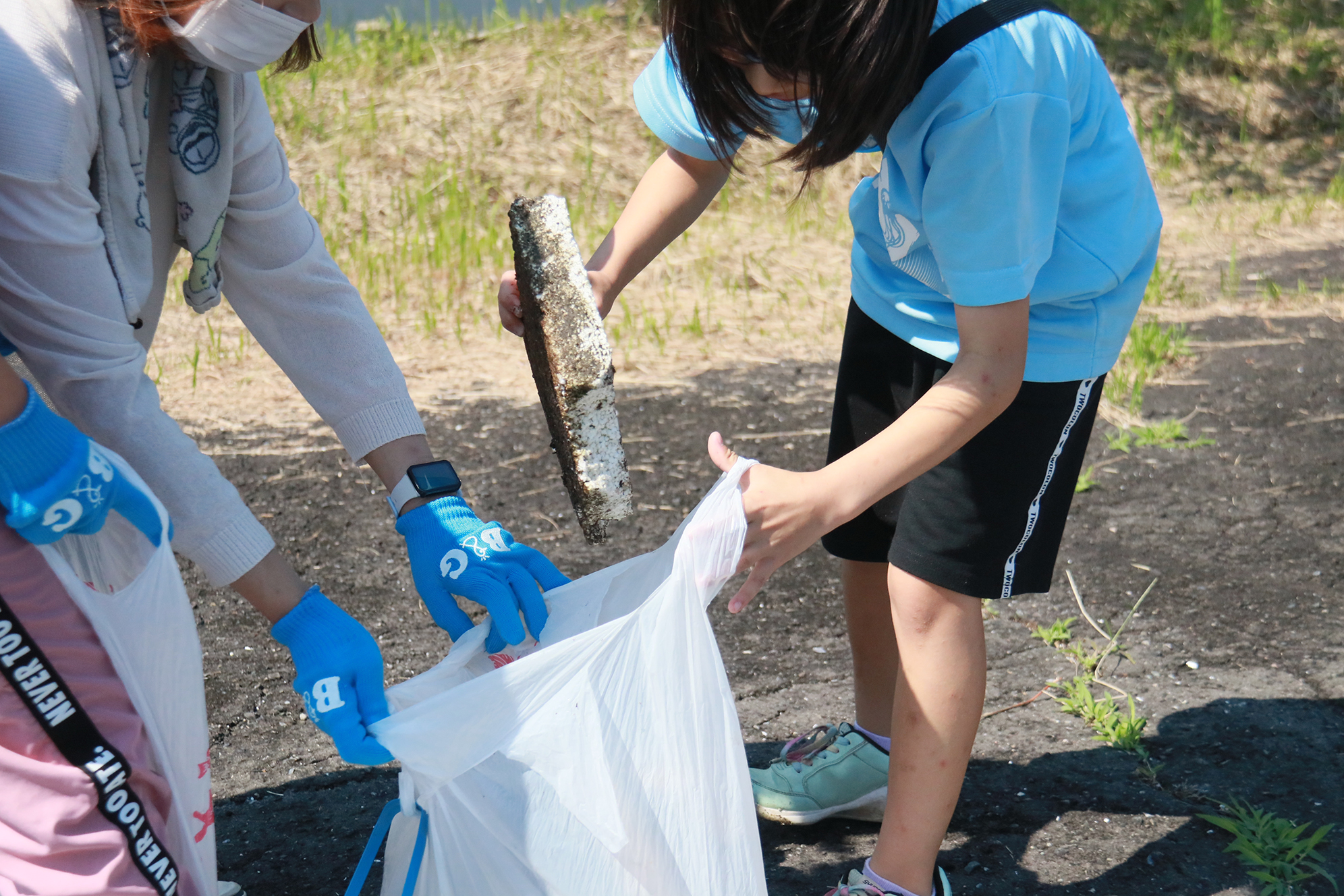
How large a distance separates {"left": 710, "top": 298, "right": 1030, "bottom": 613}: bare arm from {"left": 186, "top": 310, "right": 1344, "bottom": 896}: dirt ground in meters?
0.73

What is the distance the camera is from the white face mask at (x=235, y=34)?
1275 millimetres

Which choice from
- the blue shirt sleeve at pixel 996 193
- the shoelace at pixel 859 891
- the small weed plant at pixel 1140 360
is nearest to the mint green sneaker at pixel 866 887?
the shoelace at pixel 859 891

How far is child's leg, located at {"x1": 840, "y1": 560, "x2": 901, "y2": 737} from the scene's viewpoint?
1846 mm

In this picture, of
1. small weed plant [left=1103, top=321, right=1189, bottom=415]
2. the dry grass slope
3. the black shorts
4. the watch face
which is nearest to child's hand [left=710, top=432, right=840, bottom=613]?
the black shorts

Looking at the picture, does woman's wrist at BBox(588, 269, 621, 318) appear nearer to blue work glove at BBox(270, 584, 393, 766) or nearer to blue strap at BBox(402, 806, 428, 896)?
blue work glove at BBox(270, 584, 393, 766)

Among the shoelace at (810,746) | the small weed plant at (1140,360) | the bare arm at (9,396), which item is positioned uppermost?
the bare arm at (9,396)

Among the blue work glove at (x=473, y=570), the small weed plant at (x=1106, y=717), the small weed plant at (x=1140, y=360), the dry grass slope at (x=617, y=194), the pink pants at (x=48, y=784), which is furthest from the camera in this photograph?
the dry grass slope at (x=617, y=194)

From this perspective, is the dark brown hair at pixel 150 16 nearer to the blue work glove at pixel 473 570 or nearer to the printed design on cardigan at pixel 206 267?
the printed design on cardigan at pixel 206 267

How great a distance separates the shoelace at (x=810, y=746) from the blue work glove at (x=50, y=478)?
120cm

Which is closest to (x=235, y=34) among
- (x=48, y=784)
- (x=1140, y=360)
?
(x=48, y=784)

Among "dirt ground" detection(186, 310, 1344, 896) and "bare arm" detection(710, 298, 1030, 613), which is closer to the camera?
"bare arm" detection(710, 298, 1030, 613)

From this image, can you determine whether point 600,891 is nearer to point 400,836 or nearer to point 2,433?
point 400,836

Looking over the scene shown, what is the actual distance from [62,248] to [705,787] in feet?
3.10

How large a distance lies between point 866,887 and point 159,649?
99 cm
